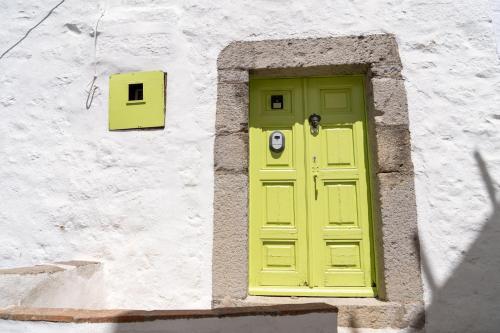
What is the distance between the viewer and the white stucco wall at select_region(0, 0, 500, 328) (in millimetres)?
2986

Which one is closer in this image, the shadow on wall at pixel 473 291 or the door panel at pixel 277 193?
the shadow on wall at pixel 473 291

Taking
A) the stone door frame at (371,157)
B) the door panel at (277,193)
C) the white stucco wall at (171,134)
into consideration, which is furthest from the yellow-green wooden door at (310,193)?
the white stucco wall at (171,134)

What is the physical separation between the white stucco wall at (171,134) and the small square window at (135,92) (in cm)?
16

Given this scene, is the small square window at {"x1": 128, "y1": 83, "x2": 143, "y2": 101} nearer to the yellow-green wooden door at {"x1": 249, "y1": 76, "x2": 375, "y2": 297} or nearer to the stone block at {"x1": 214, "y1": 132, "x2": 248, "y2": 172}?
the stone block at {"x1": 214, "y1": 132, "x2": 248, "y2": 172}

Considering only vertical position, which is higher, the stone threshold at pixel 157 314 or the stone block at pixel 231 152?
the stone block at pixel 231 152

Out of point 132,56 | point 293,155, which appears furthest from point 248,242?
point 132,56

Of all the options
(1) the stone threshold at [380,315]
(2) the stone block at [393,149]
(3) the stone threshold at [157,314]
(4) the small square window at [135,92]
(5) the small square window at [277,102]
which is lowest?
(1) the stone threshold at [380,315]

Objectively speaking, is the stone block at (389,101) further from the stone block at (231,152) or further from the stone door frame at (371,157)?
the stone block at (231,152)

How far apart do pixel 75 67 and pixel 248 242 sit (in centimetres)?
215

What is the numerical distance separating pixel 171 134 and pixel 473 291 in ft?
8.44

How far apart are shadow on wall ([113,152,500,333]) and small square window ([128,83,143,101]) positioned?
2447 millimetres

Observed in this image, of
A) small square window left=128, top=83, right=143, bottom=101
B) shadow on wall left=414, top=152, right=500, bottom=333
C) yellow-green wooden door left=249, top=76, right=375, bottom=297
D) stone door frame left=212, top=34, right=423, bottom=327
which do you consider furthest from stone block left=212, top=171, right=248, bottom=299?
shadow on wall left=414, top=152, right=500, bottom=333

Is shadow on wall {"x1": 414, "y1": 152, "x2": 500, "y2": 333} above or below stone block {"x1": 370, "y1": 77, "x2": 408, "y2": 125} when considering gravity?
below

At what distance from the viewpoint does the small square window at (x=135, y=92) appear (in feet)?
11.0
